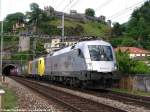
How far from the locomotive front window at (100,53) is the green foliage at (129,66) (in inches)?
203

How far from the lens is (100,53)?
1324 inches

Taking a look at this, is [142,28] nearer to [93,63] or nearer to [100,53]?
[100,53]

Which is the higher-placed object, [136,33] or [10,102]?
[136,33]

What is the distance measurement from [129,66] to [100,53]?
6195 mm

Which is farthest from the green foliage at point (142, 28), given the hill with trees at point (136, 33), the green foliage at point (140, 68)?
the green foliage at point (140, 68)

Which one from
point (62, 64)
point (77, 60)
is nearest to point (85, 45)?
point (77, 60)

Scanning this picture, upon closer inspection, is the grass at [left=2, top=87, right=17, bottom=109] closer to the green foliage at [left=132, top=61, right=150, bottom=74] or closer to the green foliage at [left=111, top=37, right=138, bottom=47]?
the green foliage at [left=132, top=61, right=150, bottom=74]

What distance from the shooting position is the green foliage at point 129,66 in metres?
38.9

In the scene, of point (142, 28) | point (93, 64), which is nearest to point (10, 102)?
point (93, 64)

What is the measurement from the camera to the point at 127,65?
39.0m

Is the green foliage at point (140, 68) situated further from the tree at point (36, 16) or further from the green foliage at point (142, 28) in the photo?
the tree at point (36, 16)

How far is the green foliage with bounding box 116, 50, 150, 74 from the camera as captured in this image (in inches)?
1533

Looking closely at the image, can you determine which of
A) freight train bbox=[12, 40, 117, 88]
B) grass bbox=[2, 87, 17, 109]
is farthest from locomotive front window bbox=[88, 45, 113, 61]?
grass bbox=[2, 87, 17, 109]

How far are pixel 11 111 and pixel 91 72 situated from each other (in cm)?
1465
